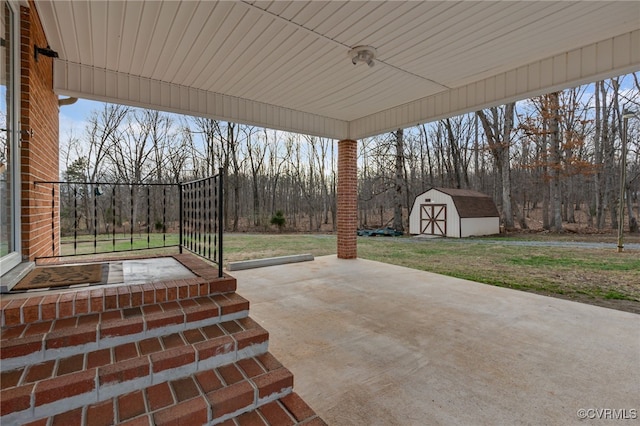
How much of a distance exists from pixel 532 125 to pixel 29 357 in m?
18.3

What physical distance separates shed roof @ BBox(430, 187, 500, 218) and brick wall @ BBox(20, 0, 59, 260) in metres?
14.2

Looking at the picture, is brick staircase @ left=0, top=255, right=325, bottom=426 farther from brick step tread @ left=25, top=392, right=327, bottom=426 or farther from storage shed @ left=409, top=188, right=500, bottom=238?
storage shed @ left=409, top=188, right=500, bottom=238

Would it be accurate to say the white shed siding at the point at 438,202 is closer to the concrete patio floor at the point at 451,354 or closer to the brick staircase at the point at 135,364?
the concrete patio floor at the point at 451,354

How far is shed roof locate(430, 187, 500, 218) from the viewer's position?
14.3 meters

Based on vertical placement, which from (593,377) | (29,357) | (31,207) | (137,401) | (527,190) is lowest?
(593,377)

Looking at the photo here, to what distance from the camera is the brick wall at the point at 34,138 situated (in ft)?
8.70

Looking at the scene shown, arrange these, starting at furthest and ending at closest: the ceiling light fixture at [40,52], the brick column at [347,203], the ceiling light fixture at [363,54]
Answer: the brick column at [347,203] → the ceiling light fixture at [363,54] → the ceiling light fixture at [40,52]

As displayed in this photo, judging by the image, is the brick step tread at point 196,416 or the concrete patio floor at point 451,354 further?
the concrete patio floor at point 451,354

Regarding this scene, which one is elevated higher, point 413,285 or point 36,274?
point 36,274

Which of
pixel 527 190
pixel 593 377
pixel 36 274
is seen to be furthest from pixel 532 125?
pixel 36 274

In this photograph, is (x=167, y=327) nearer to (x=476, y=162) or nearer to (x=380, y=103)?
(x=380, y=103)

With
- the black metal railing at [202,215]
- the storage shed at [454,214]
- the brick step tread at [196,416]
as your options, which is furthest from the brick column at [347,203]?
the storage shed at [454,214]

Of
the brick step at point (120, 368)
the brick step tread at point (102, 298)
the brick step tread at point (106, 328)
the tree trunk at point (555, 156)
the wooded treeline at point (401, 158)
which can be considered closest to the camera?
the brick step at point (120, 368)

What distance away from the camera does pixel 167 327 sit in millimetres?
2066
